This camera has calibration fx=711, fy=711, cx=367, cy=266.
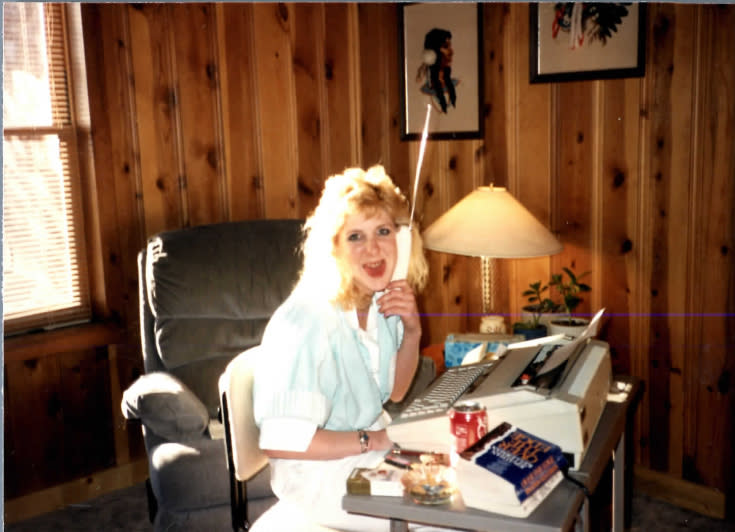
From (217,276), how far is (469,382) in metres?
1.28

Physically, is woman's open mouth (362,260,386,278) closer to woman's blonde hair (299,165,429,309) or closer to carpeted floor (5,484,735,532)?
woman's blonde hair (299,165,429,309)

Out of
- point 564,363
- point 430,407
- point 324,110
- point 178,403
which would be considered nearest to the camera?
point 430,407

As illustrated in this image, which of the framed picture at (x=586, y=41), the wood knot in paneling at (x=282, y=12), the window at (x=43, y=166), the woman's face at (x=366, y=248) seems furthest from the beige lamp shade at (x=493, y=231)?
the window at (x=43, y=166)

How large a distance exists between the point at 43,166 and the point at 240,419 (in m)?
1.64

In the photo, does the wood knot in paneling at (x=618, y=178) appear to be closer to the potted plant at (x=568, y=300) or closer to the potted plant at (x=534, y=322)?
the potted plant at (x=568, y=300)

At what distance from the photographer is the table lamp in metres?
2.60

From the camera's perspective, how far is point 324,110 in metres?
3.29

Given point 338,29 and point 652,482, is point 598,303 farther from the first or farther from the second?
point 338,29

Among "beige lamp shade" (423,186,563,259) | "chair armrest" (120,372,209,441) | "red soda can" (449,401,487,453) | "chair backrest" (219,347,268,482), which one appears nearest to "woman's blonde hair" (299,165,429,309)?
"chair backrest" (219,347,268,482)

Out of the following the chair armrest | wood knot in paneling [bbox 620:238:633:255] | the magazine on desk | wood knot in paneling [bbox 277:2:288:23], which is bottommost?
the chair armrest

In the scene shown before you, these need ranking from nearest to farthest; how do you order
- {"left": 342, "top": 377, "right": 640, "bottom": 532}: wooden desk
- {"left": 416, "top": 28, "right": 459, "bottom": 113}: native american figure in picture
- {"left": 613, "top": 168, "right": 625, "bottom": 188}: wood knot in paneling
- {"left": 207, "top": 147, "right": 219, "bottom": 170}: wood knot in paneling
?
{"left": 342, "top": 377, "right": 640, "bottom": 532}: wooden desk, {"left": 613, "top": 168, "right": 625, "bottom": 188}: wood knot in paneling, {"left": 207, "top": 147, "right": 219, "bottom": 170}: wood knot in paneling, {"left": 416, "top": 28, "right": 459, "bottom": 113}: native american figure in picture

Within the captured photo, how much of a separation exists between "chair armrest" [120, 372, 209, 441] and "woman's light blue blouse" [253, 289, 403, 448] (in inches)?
23.9

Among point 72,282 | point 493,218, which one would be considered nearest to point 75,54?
point 72,282

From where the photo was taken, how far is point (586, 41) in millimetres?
2779
